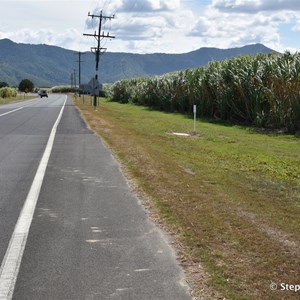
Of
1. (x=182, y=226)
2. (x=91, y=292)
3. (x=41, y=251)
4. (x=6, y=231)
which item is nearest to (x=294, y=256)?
(x=182, y=226)

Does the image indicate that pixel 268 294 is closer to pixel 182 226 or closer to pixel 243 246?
pixel 243 246

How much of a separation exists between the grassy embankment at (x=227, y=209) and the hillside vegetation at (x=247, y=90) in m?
7.16

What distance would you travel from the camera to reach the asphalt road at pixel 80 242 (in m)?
4.43

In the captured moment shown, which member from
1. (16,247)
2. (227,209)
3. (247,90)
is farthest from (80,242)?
(247,90)

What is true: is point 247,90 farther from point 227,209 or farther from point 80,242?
point 80,242

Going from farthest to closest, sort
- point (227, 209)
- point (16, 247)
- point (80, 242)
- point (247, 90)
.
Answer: point (247, 90) → point (227, 209) → point (80, 242) → point (16, 247)

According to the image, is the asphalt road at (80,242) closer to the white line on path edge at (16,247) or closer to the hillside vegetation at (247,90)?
the white line on path edge at (16,247)

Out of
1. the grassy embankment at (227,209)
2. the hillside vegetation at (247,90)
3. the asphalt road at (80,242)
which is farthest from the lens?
the hillside vegetation at (247,90)

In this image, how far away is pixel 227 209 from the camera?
724 centimetres

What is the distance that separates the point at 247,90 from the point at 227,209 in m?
19.3

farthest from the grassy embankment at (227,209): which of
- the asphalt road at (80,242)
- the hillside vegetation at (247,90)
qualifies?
the hillside vegetation at (247,90)

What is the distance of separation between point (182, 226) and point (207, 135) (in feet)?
47.3

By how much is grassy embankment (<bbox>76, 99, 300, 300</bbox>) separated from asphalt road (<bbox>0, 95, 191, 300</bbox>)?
315mm

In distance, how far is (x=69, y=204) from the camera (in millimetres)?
7410
